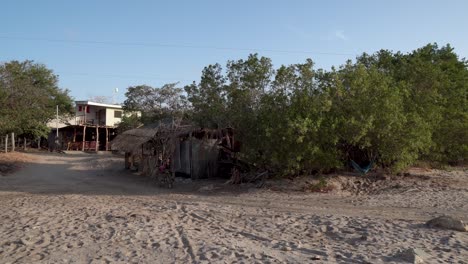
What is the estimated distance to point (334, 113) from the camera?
1427 cm

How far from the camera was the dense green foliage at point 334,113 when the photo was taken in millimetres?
13641

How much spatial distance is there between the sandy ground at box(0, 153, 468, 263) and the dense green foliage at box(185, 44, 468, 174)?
47.2 inches

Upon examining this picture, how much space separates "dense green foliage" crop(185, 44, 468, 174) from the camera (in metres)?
13.6

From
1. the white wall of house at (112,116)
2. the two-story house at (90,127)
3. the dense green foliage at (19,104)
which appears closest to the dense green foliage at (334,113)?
the dense green foliage at (19,104)

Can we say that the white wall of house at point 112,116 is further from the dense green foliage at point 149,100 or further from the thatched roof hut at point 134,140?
the thatched roof hut at point 134,140

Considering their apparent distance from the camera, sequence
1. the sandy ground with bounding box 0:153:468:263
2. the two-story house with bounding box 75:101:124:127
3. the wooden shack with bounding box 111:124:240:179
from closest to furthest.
Answer: 1. the sandy ground with bounding box 0:153:468:263
2. the wooden shack with bounding box 111:124:240:179
3. the two-story house with bounding box 75:101:124:127

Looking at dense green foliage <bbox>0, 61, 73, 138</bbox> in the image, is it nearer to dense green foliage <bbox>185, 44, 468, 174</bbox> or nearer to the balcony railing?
the balcony railing

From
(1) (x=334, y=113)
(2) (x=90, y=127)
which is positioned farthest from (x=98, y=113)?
(1) (x=334, y=113)

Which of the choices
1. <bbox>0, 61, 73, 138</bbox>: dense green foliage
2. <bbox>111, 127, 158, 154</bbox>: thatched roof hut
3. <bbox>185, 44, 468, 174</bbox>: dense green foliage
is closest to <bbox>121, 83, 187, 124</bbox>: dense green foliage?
<bbox>0, 61, 73, 138</bbox>: dense green foliage

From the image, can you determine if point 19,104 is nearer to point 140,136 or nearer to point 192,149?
point 140,136

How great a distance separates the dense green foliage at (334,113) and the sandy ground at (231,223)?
1198mm

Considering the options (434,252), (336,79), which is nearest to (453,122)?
(336,79)

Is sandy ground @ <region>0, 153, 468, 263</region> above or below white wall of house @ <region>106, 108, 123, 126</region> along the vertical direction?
below

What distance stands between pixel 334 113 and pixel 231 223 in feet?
21.5
